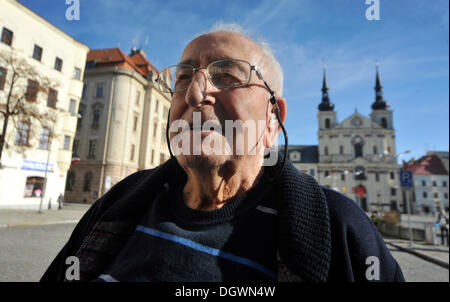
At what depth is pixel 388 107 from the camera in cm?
6312

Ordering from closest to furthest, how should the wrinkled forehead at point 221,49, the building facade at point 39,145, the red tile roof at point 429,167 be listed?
the wrinkled forehead at point 221,49 → the building facade at point 39,145 → the red tile roof at point 429,167

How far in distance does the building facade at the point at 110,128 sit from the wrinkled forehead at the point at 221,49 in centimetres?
2545

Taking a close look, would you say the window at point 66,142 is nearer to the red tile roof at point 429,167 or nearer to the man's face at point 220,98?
the man's face at point 220,98

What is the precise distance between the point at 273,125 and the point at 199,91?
1.56ft

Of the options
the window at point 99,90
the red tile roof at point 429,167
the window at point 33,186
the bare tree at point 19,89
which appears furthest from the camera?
the red tile roof at point 429,167

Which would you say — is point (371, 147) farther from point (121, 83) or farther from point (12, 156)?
point (12, 156)

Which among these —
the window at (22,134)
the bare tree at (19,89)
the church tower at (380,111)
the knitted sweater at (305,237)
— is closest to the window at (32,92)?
the bare tree at (19,89)

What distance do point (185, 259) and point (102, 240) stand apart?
0.52 metres

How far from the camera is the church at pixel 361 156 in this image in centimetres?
5588

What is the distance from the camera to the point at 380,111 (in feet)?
206

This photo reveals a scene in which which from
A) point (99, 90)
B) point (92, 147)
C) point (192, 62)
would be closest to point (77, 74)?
point (99, 90)

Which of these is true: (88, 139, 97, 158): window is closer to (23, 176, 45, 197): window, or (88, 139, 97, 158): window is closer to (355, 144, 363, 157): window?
(23, 176, 45, 197): window
